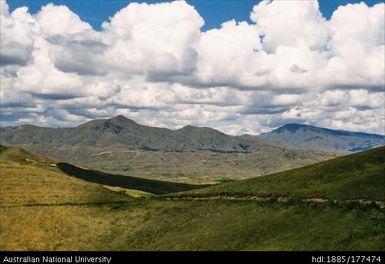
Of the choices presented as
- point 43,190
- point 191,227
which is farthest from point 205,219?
point 43,190

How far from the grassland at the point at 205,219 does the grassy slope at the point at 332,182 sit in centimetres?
24

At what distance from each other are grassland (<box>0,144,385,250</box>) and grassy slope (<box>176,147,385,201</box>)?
0.24 meters

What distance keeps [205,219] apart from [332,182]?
26901mm

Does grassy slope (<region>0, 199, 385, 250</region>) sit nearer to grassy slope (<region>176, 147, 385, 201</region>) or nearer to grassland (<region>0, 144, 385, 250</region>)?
grassland (<region>0, 144, 385, 250</region>)

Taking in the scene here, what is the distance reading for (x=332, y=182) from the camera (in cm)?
9350

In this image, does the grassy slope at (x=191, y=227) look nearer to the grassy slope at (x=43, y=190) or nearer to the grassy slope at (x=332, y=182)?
the grassy slope at (x=332, y=182)

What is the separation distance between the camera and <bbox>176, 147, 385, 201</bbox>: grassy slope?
83.2m

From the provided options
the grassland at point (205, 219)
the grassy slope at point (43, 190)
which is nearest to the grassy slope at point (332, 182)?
the grassland at point (205, 219)

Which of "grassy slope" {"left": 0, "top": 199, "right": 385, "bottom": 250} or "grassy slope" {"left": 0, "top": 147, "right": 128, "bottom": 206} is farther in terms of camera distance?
"grassy slope" {"left": 0, "top": 147, "right": 128, "bottom": 206}

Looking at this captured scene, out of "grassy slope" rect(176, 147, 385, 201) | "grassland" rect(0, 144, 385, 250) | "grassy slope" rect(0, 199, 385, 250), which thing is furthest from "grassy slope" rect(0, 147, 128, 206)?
"grassy slope" rect(176, 147, 385, 201)
